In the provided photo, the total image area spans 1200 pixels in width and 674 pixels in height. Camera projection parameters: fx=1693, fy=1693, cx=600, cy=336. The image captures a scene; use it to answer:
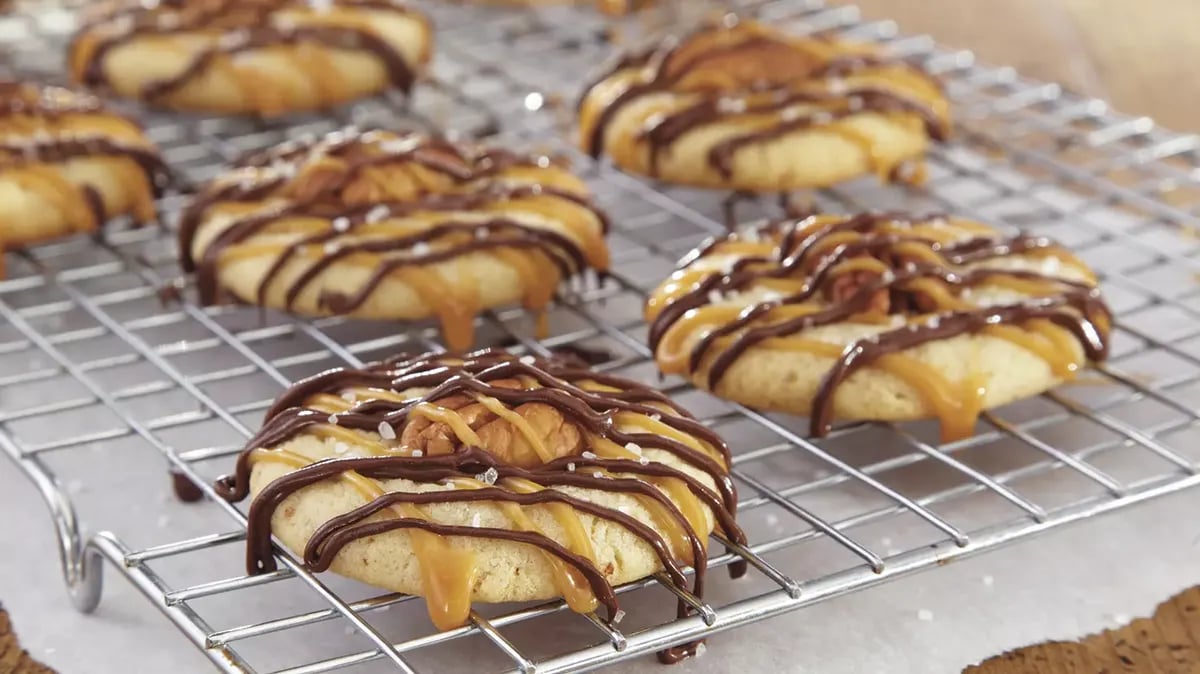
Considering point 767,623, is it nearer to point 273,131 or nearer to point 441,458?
point 441,458

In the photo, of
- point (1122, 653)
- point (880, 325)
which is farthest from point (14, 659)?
point (1122, 653)

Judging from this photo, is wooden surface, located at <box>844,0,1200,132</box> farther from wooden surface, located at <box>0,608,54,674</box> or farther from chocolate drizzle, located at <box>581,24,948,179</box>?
wooden surface, located at <box>0,608,54,674</box>

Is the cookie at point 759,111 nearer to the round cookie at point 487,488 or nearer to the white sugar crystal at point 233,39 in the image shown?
→ the white sugar crystal at point 233,39

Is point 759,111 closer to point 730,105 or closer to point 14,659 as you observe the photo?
point 730,105

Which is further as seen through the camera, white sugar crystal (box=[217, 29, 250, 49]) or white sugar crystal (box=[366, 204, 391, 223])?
white sugar crystal (box=[217, 29, 250, 49])

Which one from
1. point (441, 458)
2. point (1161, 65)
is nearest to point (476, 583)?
point (441, 458)

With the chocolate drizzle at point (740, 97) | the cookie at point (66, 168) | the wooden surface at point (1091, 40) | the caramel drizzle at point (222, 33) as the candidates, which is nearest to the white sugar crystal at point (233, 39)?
the caramel drizzle at point (222, 33)

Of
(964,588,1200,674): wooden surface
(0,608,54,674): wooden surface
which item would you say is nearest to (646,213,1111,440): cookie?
(964,588,1200,674): wooden surface
